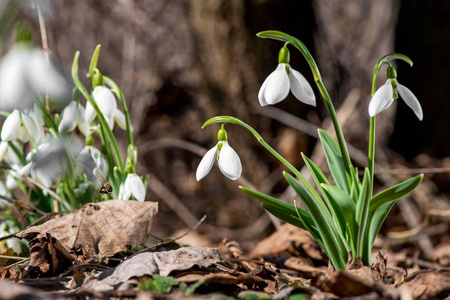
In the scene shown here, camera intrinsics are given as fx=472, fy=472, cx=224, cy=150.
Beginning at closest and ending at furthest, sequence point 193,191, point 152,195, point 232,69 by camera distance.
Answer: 1. point 232,69
2. point 152,195
3. point 193,191

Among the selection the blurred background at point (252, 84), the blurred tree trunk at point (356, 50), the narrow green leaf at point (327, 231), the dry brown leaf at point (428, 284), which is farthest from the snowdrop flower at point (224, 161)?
the blurred tree trunk at point (356, 50)

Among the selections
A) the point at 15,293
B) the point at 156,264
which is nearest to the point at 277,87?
the point at 156,264

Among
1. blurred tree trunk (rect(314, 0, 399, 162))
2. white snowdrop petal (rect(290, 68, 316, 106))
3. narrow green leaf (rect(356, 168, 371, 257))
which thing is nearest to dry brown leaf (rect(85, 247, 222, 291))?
narrow green leaf (rect(356, 168, 371, 257))

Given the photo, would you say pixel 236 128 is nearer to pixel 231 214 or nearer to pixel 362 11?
pixel 231 214

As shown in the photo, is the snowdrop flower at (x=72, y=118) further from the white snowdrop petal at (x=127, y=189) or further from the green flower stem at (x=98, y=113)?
the white snowdrop petal at (x=127, y=189)

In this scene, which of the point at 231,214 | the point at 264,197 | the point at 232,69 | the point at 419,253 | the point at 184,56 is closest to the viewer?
the point at 264,197

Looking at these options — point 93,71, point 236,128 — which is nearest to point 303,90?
point 93,71
